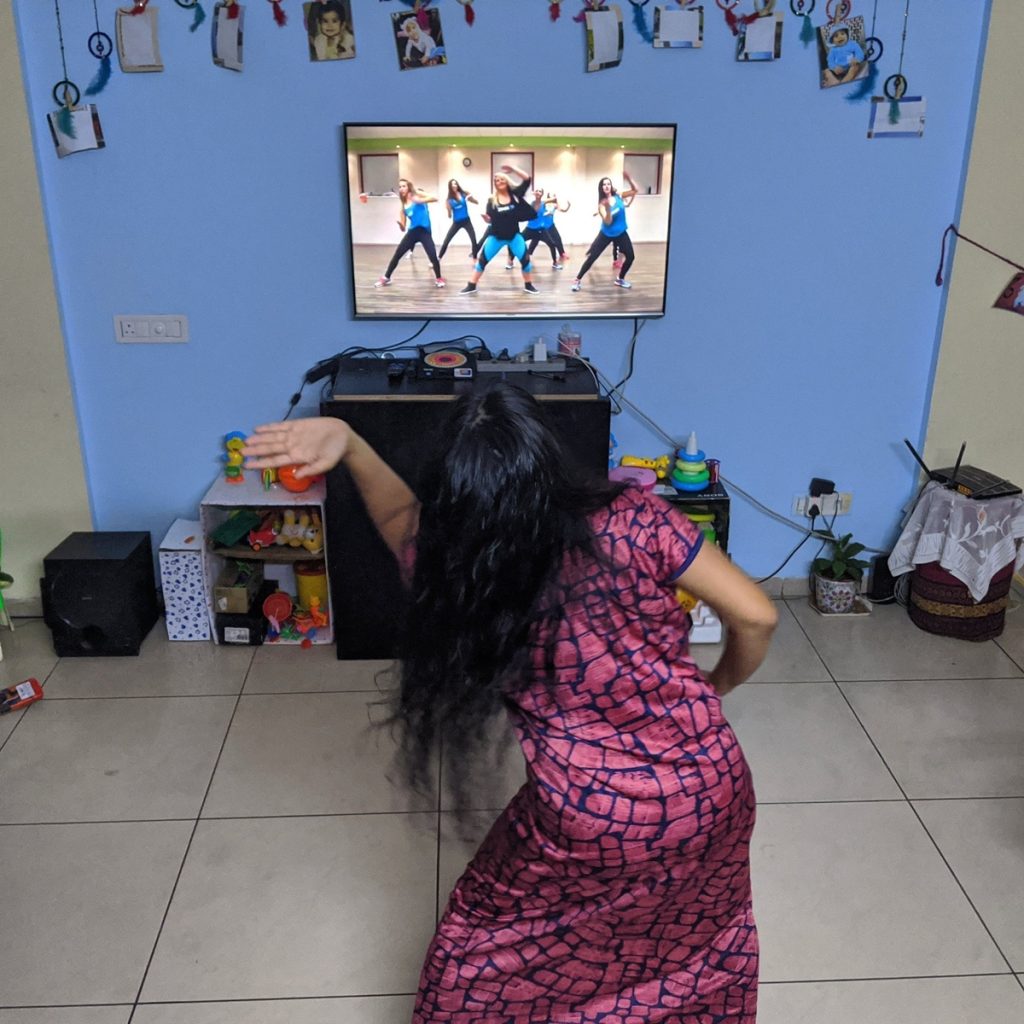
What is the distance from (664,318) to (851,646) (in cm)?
120

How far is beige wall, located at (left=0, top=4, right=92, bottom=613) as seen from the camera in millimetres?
3068

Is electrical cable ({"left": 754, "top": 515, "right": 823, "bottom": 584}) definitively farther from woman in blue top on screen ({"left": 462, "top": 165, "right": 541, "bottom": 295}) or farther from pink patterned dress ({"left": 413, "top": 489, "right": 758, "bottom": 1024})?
pink patterned dress ({"left": 413, "top": 489, "right": 758, "bottom": 1024})

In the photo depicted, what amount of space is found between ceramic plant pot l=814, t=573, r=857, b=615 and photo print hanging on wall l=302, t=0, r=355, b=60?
221 cm

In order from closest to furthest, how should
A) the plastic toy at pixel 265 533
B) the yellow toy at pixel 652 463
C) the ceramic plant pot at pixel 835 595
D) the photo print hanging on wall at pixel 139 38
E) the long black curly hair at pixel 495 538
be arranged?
the long black curly hair at pixel 495 538 → the photo print hanging on wall at pixel 139 38 → the plastic toy at pixel 265 533 → the yellow toy at pixel 652 463 → the ceramic plant pot at pixel 835 595

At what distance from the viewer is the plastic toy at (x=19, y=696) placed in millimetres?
3010

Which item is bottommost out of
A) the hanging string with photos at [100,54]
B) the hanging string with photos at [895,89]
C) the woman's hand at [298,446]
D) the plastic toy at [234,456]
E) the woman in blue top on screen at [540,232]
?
the plastic toy at [234,456]

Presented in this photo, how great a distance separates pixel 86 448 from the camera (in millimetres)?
3439

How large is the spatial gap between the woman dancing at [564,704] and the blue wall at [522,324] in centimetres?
181

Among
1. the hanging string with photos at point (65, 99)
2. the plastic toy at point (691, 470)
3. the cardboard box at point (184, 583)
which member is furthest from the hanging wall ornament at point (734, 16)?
the cardboard box at point (184, 583)

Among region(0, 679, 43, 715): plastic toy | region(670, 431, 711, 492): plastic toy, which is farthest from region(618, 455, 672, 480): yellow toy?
region(0, 679, 43, 715): plastic toy

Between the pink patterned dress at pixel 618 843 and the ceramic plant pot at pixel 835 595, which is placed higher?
the pink patterned dress at pixel 618 843

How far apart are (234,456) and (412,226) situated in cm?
92

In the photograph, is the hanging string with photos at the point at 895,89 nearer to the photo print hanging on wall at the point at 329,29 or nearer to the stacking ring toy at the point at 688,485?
the stacking ring toy at the point at 688,485

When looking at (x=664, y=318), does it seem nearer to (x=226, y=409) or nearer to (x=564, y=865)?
(x=226, y=409)
